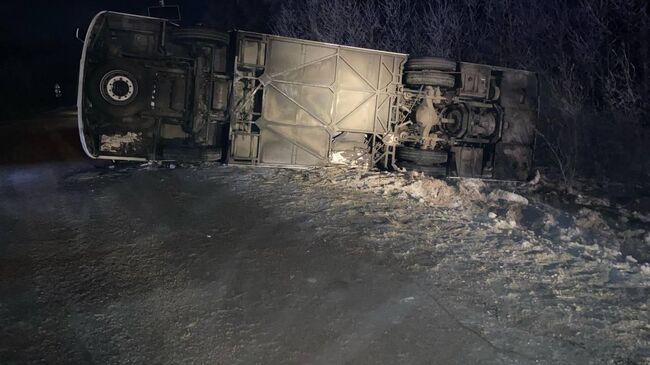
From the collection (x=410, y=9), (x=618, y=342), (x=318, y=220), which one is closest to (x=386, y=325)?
(x=618, y=342)

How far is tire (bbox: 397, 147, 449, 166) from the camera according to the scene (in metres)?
10.0

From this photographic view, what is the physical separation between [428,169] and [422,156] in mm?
404

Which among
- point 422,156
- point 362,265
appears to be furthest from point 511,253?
point 422,156

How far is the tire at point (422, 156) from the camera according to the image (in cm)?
1004

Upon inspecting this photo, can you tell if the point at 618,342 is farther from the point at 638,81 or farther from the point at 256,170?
the point at 638,81

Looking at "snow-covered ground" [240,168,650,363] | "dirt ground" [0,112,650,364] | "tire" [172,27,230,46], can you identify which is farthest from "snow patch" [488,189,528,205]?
"tire" [172,27,230,46]

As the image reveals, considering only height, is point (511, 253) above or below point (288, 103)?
below

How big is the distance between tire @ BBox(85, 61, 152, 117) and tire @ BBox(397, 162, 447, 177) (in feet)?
17.2

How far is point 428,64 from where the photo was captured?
9859 millimetres

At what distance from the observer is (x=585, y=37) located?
1284cm

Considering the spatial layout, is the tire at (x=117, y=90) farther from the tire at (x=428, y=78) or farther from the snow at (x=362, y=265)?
the tire at (x=428, y=78)

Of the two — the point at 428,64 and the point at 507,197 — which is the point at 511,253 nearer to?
the point at 507,197

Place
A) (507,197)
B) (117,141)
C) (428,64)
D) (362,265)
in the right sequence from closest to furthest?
(362,265)
(117,141)
(507,197)
(428,64)

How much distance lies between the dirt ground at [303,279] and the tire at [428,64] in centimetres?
313
